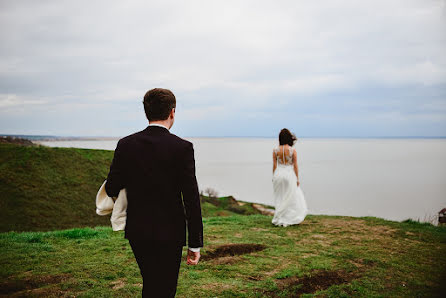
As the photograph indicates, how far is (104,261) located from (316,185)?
48.6 m

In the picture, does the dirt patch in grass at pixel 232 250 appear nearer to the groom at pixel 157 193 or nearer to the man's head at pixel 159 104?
the groom at pixel 157 193

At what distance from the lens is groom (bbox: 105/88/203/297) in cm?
291

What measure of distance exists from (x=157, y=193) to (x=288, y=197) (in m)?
8.23

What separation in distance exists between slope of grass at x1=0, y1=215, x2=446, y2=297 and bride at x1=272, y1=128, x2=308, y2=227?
821 mm

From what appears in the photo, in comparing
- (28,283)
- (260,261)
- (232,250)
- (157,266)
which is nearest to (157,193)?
(157,266)

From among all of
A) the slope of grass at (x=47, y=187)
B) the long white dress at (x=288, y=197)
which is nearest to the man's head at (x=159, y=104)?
the long white dress at (x=288, y=197)

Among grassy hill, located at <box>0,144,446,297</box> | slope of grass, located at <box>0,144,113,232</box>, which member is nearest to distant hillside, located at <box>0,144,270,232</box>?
slope of grass, located at <box>0,144,113,232</box>

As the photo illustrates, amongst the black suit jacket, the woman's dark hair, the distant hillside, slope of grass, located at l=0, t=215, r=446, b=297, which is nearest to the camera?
the black suit jacket

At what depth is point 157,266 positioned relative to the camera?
9.64 feet

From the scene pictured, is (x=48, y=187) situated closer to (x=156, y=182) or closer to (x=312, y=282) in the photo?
(x=312, y=282)

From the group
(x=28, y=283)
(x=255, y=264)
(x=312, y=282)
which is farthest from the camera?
(x=255, y=264)

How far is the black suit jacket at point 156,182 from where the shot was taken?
2.91 meters

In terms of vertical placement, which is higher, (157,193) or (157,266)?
(157,193)

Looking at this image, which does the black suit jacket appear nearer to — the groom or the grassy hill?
the groom
